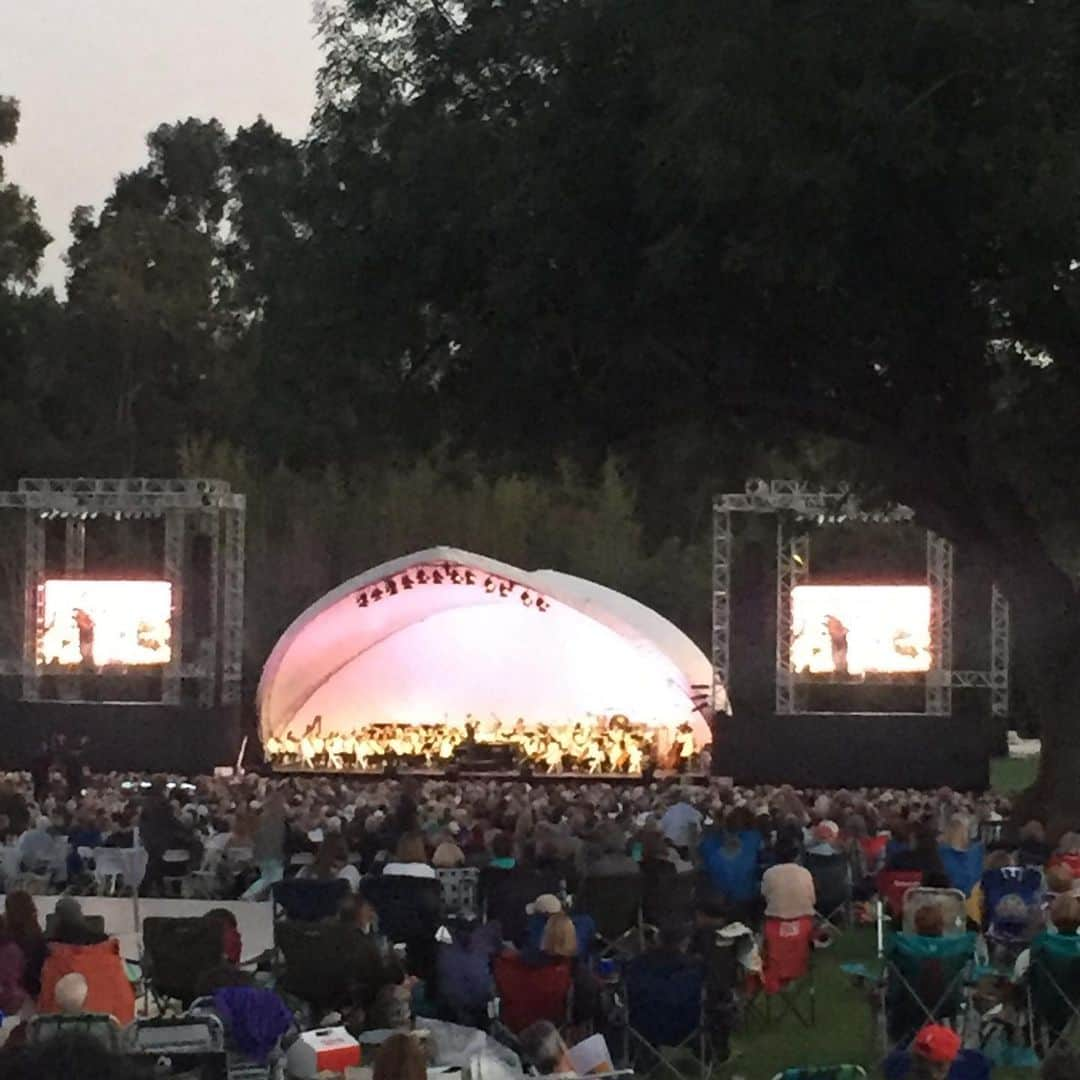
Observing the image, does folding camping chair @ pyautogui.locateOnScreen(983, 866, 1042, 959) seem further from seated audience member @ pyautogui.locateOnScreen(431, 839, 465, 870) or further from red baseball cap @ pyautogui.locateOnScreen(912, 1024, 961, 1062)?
red baseball cap @ pyautogui.locateOnScreen(912, 1024, 961, 1062)

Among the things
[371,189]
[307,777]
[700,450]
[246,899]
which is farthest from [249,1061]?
[307,777]

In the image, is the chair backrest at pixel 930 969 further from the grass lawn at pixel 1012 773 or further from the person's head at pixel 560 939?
the grass lawn at pixel 1012 773

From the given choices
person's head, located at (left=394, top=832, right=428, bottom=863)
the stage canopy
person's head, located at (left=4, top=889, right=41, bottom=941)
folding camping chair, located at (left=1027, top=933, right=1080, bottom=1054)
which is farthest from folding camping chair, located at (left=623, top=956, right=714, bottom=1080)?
the stage canopy

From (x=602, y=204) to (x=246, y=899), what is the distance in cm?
581

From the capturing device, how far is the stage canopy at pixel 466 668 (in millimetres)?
29844

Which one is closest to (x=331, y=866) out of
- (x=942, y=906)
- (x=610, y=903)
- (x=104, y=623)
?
(x=610, y=903)

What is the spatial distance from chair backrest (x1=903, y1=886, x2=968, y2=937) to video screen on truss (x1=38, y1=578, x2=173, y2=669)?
20418mm

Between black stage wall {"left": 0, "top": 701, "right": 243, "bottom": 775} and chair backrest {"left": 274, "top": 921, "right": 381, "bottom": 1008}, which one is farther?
black stage wall {"left": 0, "top": 701, "right": 243, "bottom": 775}

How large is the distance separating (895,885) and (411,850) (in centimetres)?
282

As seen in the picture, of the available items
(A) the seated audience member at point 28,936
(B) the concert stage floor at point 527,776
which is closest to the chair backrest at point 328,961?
(A) the seated audience member at point 28,936

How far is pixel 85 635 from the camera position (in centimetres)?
2881

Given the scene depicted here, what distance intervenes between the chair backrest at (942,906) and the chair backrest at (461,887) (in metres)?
3.03

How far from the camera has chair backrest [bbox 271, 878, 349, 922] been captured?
10.4 metres

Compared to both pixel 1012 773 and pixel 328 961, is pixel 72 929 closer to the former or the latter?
pixel 328 961
